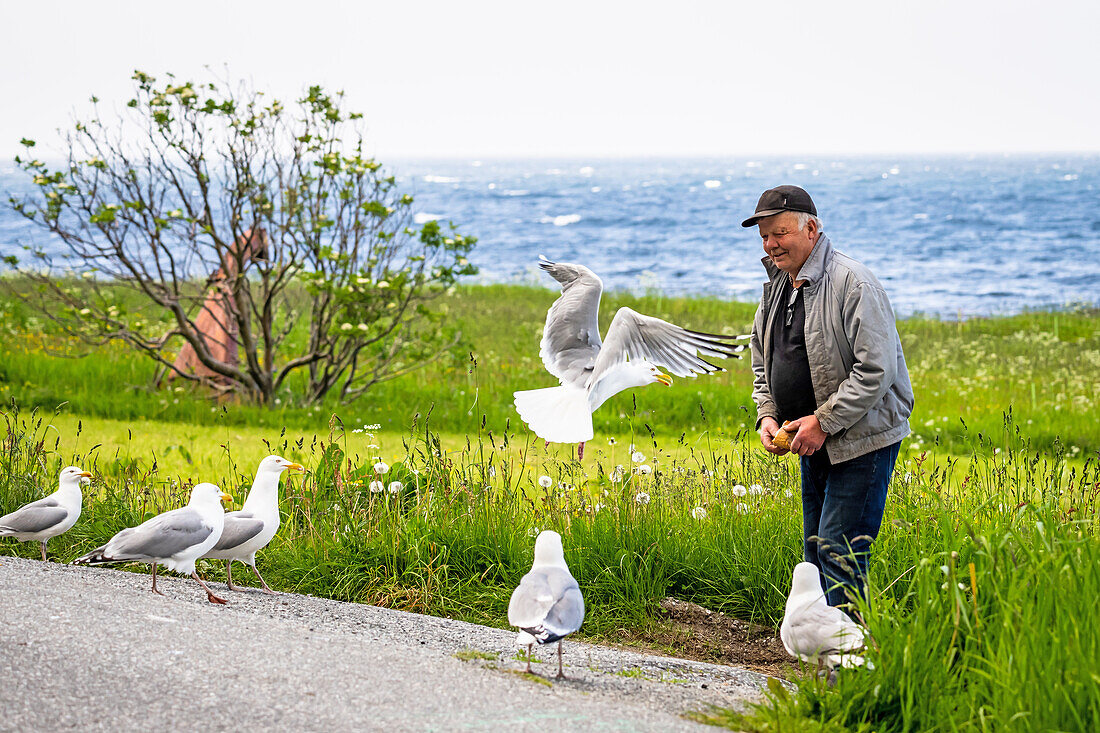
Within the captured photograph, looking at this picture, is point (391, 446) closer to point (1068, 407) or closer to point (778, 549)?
point (778, 549)

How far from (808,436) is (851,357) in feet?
1.23

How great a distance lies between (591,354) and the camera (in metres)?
6.12

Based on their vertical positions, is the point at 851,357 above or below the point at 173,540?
above

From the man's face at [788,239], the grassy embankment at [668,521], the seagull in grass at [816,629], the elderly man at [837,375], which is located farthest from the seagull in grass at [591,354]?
the seagull in grass at [816,629]

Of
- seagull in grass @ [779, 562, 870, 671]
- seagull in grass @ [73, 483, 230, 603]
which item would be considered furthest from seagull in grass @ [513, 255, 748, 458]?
seagull in grass @ [73, 483, 230, 603]

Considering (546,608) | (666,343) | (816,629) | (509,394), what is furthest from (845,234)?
(546,608)

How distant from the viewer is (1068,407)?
11.7m

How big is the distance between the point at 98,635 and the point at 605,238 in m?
68.4

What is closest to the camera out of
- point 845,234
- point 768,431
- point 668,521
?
point 768,431

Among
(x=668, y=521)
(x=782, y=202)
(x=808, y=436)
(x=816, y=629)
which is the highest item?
(x=782, y=202)

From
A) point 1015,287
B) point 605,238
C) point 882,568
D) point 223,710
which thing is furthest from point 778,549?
point 605,238

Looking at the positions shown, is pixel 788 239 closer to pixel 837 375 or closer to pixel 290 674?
pixel 837 375

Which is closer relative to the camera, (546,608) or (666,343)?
(546,608)

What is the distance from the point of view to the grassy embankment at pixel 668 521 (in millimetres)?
3561
